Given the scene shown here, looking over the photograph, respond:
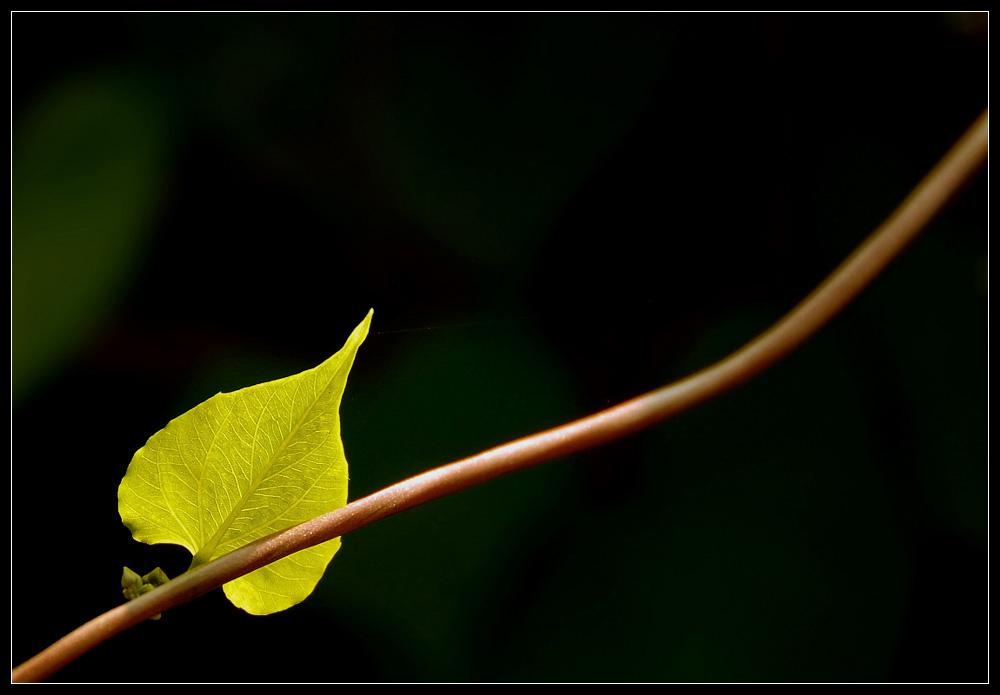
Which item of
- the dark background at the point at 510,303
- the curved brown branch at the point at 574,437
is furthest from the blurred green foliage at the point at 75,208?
the curved brown branch at the point at 574,437

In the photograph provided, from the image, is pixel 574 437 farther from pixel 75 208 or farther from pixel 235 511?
pixel 75 208

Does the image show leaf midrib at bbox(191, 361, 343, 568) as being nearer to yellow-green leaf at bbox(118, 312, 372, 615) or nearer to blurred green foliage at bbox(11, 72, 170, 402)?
yellow-green leaf at bbox(118, 312, 372, 615)

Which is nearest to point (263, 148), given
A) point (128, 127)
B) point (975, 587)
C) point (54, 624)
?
point (128, 127)

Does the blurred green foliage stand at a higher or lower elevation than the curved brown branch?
higher

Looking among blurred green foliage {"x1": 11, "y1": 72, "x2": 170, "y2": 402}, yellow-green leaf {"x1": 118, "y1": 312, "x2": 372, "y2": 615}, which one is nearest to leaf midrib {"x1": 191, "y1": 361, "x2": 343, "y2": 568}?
yellow-green leaf {"x1": 118, "y1": 312, "x2": 372, "y2": 615}

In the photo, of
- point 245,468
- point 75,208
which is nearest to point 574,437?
point 245,468
